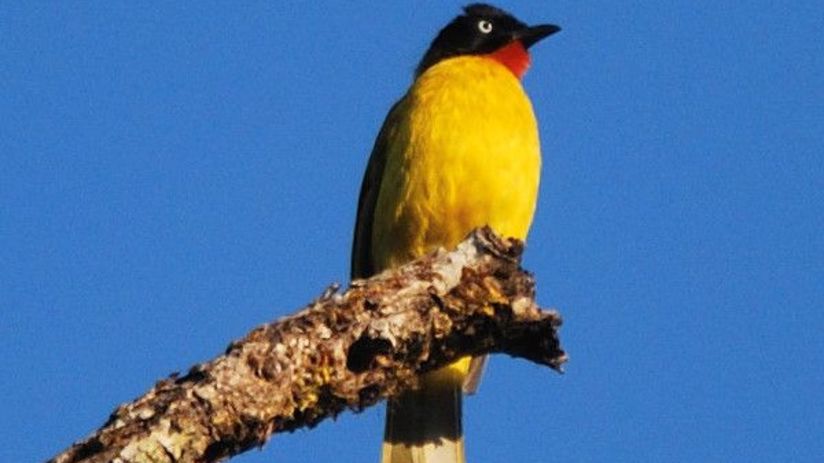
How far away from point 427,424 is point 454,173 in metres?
1.24

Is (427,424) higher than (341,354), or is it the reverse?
(427,424)

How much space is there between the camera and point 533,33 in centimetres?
886

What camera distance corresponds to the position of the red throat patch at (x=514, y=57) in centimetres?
862

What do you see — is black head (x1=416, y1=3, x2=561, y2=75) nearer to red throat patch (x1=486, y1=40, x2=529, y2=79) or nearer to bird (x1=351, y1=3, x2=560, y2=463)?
red throat patch (x1=486, y1=40, x2=529, y2=79)

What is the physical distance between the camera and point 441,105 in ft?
25.1

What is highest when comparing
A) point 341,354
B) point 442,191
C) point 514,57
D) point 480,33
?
point 480,33

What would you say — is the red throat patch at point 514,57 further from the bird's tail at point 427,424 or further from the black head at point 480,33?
the bird's tail at point 427,424

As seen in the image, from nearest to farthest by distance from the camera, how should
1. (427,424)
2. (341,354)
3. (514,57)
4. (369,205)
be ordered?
(341,354) → (427,424) → (369,205) → (514,57)

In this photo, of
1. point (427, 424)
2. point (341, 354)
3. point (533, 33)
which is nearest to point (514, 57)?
point (533, 33)

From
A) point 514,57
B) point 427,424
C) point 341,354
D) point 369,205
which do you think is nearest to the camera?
point 341,354

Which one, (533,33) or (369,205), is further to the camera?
(533,33)

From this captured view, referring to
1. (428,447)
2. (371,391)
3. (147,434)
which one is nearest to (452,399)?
(428,447)

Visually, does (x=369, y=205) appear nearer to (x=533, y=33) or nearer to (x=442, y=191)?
(x=442, y=191)

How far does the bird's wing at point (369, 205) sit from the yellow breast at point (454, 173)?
0.15 m
